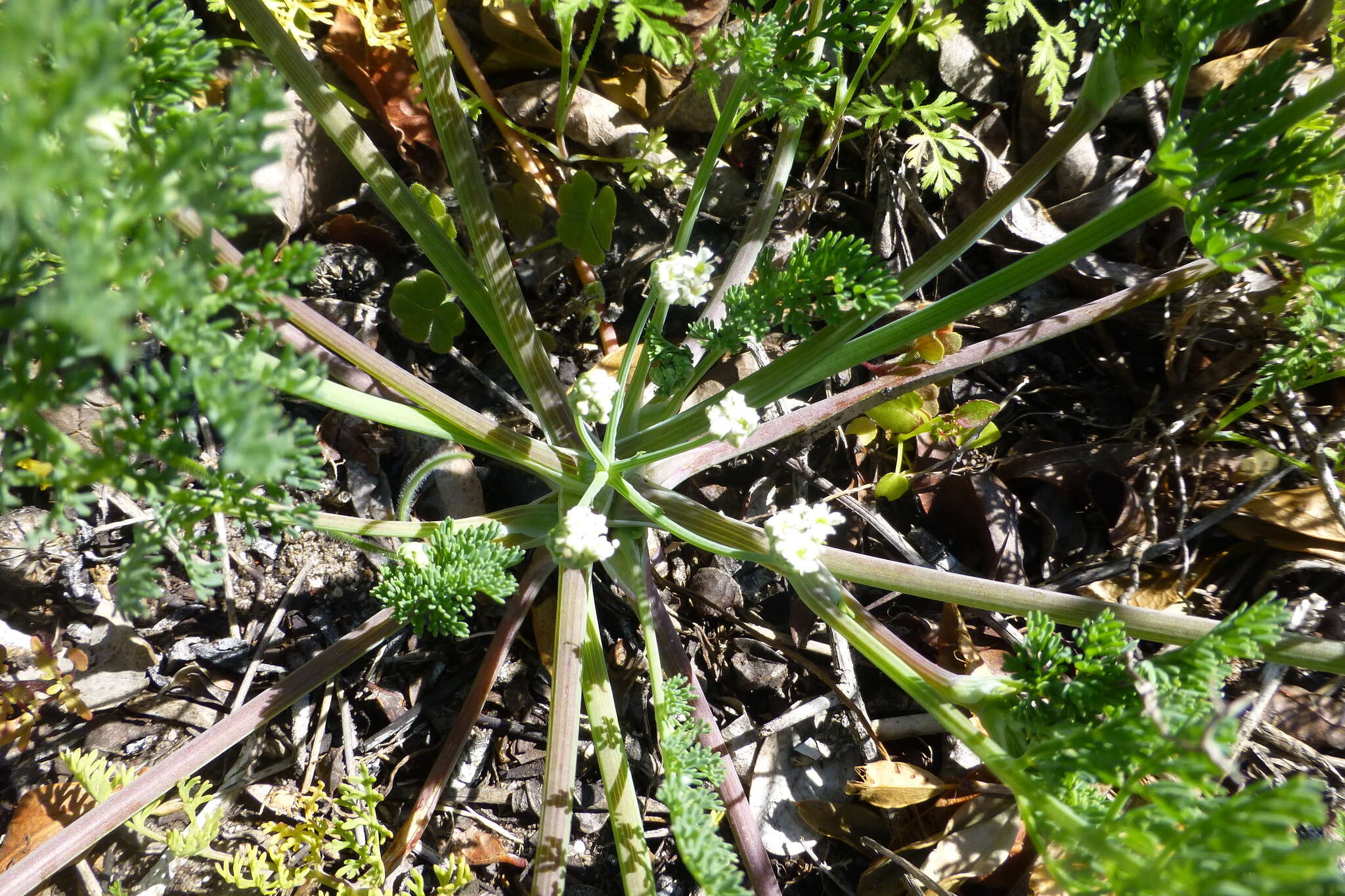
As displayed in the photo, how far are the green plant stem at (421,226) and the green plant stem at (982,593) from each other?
0.43 meters

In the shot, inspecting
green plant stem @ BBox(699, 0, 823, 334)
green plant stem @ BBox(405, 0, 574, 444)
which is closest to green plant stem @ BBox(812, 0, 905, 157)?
green plant stem @ BBox(699, 0, 823, 334)

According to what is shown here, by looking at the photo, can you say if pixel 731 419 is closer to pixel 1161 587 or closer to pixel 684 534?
pixel 684 534

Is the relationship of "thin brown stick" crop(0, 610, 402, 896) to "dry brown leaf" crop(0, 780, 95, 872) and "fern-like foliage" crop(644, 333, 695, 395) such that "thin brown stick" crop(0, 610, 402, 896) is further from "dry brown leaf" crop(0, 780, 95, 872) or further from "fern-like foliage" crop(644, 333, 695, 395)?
"fern-like foliage" crop(644, 333, 695, 395)

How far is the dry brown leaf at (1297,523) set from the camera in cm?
261

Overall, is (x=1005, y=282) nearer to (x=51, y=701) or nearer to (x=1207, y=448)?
(x=1207, y=448)

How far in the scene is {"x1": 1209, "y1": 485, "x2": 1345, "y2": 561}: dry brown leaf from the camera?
261cm

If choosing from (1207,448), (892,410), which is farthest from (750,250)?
(1207,448)

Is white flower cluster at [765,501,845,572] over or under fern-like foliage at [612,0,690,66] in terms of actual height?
under

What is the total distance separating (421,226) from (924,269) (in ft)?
4.51

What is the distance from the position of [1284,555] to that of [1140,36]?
178 cm

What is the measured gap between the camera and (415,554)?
183 centimetres

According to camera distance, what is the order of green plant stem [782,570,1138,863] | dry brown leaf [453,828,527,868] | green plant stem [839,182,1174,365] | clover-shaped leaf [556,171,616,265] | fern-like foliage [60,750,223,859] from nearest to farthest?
green plant stem [782,570,1138,863] → green plant stem [839,182,1174,365] → fern-like foliage [60,750,223,859] → dry brown leaf [453,828,527,868] → clover-shaped leaf [556,171,616,265]

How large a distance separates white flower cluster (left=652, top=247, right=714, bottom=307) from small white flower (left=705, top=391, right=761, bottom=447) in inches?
11.2

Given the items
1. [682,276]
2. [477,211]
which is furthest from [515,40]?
[682,276]
